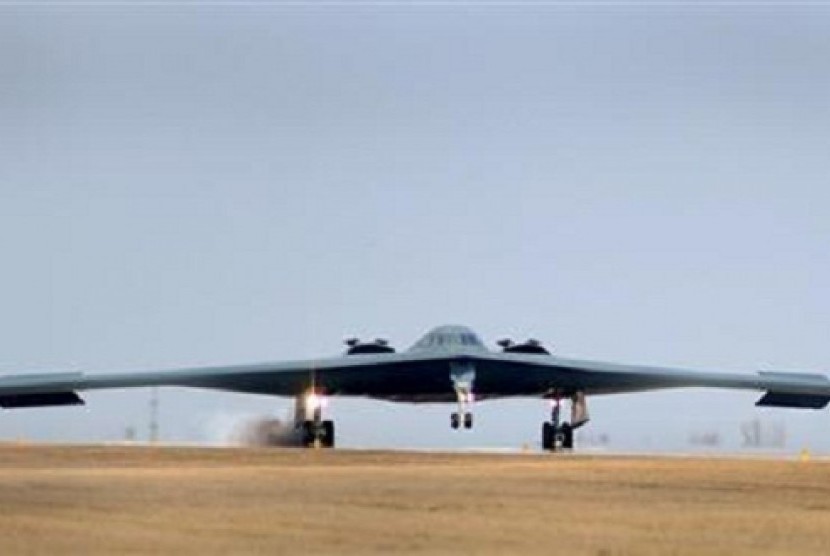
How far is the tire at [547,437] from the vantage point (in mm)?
57094

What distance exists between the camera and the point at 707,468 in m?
36.8

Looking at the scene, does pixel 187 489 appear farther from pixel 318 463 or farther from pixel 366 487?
pixel 318 463

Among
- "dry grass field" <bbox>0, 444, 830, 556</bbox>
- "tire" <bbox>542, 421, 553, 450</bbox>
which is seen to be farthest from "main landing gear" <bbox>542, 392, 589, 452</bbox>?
"dry grass field" <bbox>0, 444, 830, 556</bbox>

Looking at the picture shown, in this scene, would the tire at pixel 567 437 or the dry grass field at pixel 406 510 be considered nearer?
the dry grass field at pixel 406 510

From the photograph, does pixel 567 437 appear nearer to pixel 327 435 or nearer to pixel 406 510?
pixel 327 435

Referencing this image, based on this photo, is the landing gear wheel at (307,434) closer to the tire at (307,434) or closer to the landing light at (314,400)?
the tire at (307,434)

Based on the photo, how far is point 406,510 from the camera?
21203 mm

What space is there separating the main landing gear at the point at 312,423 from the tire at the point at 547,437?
6677 mm

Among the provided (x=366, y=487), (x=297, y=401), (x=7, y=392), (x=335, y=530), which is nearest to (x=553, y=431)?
(x=297, y=401)

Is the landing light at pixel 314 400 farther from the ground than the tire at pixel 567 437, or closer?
farther from the ground

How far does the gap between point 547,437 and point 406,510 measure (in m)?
36.5

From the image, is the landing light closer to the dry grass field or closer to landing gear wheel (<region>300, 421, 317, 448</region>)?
landing gear wheel (<region>300, 421, 317, 448</region>)

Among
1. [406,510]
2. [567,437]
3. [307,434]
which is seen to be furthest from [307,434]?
[406,510]

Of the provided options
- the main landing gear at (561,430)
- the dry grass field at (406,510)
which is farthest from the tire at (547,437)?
the dry grass field at (406,510)
